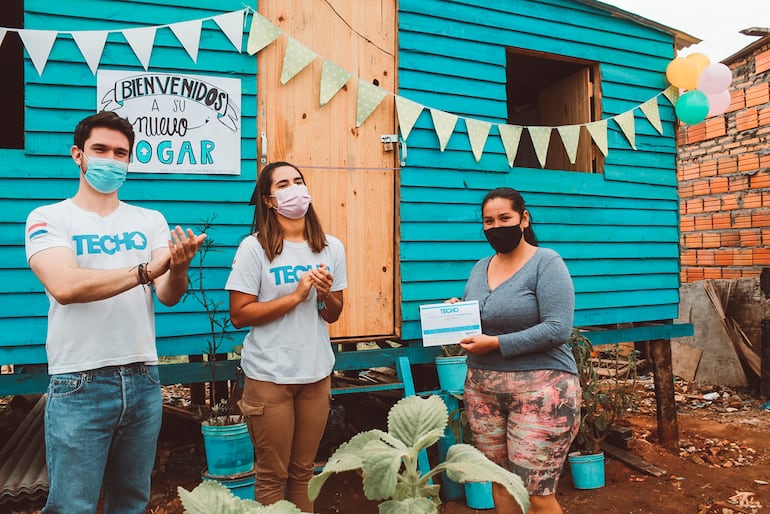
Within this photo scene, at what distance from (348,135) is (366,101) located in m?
0.30

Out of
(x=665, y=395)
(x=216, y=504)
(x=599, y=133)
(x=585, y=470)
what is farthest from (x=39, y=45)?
(x=665, y=395)

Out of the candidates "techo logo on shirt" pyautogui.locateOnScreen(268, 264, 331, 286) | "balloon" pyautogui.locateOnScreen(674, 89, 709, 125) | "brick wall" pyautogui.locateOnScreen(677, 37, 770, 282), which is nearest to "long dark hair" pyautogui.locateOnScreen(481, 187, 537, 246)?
"techo logo on shirt" pyautogui.locateOnScreen(268, 264, 331, 286)

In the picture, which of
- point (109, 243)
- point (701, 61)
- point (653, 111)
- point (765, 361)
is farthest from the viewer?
point (765, 361)

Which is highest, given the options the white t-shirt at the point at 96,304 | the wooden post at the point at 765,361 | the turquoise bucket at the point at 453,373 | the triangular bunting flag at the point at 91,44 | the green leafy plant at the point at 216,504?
the triangular bunting flag at the point at 91,44

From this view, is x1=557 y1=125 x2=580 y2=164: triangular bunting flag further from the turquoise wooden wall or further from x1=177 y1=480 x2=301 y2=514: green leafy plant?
x1=177 y1=480 x2=301 y2=514: green leafy plant

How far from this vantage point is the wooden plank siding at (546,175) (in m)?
4.67

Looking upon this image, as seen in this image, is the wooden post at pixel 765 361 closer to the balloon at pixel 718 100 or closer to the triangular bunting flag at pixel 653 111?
the balloon at pixel 718 100

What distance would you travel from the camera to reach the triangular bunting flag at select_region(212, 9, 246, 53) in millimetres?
3947

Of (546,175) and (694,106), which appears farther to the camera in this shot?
(694,106)

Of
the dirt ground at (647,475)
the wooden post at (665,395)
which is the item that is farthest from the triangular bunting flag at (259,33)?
the wooden post at (665,395)

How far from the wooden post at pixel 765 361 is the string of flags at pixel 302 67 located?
3674mm

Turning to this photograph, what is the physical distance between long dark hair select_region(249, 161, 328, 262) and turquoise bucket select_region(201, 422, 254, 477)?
4.34ft

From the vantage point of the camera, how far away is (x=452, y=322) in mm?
2578

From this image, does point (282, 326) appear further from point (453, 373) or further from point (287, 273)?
point (453, 373)
